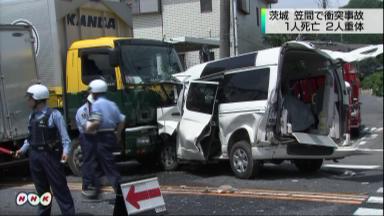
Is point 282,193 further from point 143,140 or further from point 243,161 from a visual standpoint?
point 143,140

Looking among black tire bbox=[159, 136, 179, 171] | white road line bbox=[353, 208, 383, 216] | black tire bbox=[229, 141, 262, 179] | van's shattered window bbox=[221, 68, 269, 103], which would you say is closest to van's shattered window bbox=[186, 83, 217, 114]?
van's shattered window bbox=[221, 68, 269, 103]

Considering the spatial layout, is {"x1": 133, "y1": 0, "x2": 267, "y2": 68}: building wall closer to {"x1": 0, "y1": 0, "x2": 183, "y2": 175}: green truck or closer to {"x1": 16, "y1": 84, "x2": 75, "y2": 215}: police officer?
{"x1": 0, "y1": 0, "x2": 183, "y2": 175}: green truck

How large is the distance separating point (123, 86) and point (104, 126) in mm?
256

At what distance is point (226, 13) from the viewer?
1.24 m

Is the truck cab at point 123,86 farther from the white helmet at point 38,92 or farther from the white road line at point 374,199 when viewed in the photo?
the white road line at point 374,199

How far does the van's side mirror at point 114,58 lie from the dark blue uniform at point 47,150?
0.14m

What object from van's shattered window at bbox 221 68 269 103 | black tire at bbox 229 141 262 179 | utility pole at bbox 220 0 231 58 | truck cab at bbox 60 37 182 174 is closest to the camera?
truck cab at bbox 60 37 182 174

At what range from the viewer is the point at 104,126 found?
35.8 inches

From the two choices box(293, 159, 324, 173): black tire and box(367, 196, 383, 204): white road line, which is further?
box(293, 159, 324, 173): black tire

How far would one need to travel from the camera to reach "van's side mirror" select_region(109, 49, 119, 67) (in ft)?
→ 3.80

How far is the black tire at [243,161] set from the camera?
9.26 meters

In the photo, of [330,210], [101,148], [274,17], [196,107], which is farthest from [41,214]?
[330,210]

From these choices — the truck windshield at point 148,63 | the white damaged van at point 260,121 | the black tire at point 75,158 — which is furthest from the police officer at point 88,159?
the white damaged van at point 260,121

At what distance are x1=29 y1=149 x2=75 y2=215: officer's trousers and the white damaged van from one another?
2456 mm
